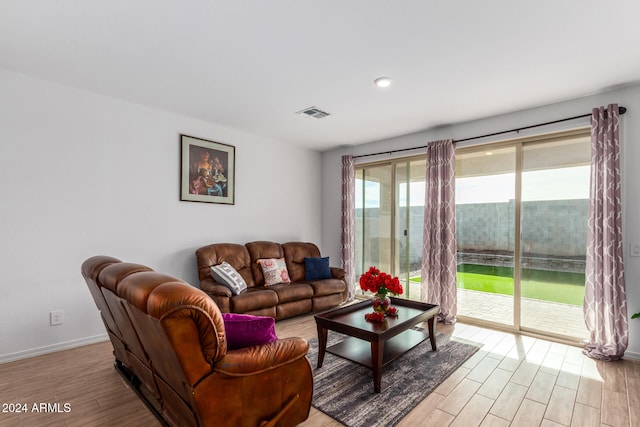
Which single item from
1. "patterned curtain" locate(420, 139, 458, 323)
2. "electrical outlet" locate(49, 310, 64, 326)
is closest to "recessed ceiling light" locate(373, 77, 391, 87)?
"patterned curtain" locate(420, 139, 458, 323)

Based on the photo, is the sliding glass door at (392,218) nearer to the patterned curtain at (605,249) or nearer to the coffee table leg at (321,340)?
the patterned curtain at (605,249)

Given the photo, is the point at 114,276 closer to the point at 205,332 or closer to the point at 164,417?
the point at 205,332

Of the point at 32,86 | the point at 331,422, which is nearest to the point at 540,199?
the point at 331,422

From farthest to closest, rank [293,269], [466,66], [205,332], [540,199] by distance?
1. [293,269]
2. [540,199]
3. [466,66]
4. [205,332]

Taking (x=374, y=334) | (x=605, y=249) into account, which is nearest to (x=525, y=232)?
(x=605, y=249)

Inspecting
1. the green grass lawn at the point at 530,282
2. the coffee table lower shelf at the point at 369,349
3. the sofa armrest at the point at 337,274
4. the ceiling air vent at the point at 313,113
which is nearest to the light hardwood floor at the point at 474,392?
Result: the coffee table lower shelf at the point at 369,349

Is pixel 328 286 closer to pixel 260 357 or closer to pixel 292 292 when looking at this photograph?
pixel 292 292

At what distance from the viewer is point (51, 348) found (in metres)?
3.12

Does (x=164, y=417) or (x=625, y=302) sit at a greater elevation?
(x=625, y=302)

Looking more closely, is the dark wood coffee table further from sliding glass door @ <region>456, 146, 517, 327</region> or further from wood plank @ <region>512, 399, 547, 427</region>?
sliding glass door @ <region>456, 146, 517, 327</region>

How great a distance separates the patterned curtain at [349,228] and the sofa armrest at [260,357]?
3.61 m

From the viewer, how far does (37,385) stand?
2.50m

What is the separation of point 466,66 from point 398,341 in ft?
8.26

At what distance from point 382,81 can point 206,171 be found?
258 centimetres
